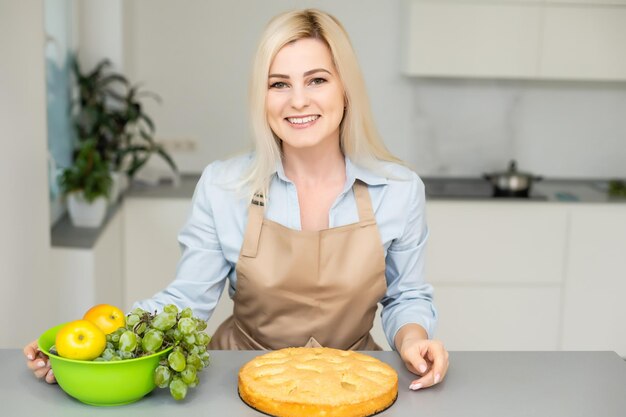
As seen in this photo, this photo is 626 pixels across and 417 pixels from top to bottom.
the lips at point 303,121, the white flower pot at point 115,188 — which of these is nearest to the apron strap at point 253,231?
the lips at point 303,121

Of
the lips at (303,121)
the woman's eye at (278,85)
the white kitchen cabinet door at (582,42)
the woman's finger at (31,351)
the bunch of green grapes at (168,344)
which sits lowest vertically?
the woman's finger at (31,351)

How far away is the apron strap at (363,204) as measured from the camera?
6.77 ft

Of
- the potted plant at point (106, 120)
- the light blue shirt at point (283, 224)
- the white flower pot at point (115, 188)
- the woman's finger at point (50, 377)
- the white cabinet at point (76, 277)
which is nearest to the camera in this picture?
the woman's finger at point (50, 377)

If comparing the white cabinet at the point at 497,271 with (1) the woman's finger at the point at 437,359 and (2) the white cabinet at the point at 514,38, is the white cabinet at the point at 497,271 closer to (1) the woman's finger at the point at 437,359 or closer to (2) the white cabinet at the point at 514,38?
(2) the white cabinet at the point at 514,38

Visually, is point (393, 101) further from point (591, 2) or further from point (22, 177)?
point (22, 177)

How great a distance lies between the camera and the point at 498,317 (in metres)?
4.15

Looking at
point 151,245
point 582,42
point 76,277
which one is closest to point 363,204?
point 76,277

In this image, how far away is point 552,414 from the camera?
1.41m

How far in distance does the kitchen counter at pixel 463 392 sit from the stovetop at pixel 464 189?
2.46 metres

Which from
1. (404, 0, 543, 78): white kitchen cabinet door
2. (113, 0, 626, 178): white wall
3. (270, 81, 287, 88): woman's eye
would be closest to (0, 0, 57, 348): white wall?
(270, 81, 287, 88): woman's eye

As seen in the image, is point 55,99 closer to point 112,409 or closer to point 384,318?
point 384,318

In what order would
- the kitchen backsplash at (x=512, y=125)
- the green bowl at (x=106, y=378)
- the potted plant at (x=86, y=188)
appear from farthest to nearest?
the kitchen backsplash at (x=512, y=125) → the potted plant at (x=86, y=188) → the green bowl at (x=106, y=378)

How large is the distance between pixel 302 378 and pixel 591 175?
3.67 meters

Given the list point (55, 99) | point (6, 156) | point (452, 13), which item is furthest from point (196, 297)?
point (452, 13)
